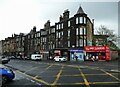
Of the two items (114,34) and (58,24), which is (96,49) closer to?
(114,34)

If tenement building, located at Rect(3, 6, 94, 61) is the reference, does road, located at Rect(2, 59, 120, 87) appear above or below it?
below

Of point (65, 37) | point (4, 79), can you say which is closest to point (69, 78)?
point (4, 79)

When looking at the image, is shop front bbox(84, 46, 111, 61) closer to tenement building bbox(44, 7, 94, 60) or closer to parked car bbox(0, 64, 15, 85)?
tenement building bbox(44, 7, 94, 60)

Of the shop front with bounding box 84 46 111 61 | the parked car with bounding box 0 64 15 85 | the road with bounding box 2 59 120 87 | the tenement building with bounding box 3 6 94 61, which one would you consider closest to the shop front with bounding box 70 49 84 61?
the tenement building with bounding box 3 6 94 61

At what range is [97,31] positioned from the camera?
3386 inches

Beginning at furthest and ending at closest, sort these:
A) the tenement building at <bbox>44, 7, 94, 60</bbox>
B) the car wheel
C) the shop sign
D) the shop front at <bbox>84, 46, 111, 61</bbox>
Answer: the tenement building at <bbox>44, 7, 94, 60</bbox>, the shop sign, the shop front at <bbox>84, 46, 111, 61</bbox>, the car wheel

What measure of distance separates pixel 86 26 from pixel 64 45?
10.7m

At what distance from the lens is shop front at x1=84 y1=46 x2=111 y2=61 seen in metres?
72.2

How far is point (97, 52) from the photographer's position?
73.9 meters

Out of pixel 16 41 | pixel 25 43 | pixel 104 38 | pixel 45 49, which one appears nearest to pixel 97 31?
pixel 104 38

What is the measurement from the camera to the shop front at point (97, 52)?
72.2 m

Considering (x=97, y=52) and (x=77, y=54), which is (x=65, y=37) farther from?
(x=97, y=52)

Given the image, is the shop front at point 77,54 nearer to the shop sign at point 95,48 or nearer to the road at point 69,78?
A: the shop sign at point 95,48

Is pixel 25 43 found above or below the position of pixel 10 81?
above
